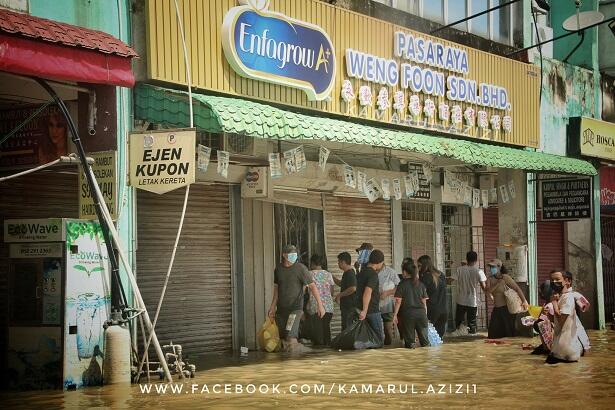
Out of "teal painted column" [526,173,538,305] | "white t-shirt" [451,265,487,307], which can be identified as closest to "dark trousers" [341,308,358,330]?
"white t-shirt" [451,265,487,307]

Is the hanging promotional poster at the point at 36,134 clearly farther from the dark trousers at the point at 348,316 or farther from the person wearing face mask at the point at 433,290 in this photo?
the person wearing face mask at the point at 433,290

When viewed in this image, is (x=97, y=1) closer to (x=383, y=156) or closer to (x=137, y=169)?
(x=137, y=169)

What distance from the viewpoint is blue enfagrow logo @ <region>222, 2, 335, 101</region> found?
14.4m

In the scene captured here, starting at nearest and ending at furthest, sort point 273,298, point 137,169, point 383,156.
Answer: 1. point 137,169
2. point 273,298
3. point 383,156

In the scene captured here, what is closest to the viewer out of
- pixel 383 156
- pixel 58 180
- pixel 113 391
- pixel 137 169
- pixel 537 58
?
pixel 113 391

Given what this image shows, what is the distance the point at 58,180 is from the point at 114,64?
7.61 ft

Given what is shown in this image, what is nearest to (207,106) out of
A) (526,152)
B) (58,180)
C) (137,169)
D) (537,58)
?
(137,169)

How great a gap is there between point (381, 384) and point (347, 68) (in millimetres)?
6622

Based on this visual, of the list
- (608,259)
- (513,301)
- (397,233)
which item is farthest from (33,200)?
(608,259)

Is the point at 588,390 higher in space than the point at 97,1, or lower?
lower

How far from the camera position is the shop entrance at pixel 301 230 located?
684 inches

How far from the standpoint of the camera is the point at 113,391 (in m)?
11.1

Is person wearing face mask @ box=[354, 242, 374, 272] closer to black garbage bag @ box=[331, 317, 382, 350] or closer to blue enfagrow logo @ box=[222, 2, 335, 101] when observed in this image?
black garbage bag @ box=[331, 317, 382, 350]

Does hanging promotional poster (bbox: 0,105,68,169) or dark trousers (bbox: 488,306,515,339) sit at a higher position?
hanging promotional poster (bbox: 0,105,68,169)
